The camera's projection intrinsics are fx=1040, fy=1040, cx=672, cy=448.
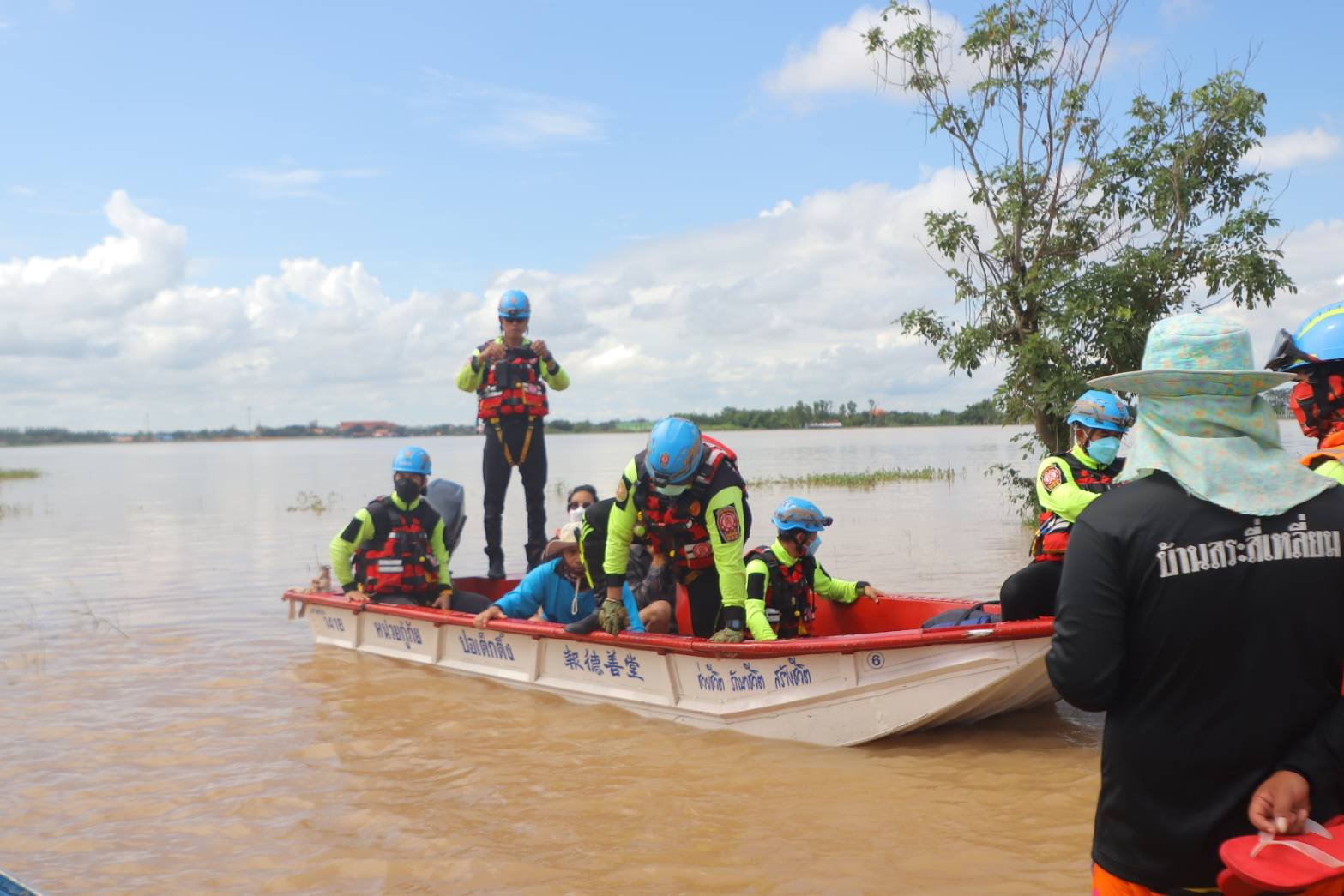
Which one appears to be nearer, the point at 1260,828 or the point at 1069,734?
the point at 1260,828

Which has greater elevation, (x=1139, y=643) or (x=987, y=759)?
(x=1139, y=643)

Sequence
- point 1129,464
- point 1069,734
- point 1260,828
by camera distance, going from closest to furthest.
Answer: point 1260,828 < point 1129,464 < point 1069,734

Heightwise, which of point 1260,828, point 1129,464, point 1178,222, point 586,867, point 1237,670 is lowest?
point 586,867

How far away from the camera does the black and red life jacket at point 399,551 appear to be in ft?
26.3

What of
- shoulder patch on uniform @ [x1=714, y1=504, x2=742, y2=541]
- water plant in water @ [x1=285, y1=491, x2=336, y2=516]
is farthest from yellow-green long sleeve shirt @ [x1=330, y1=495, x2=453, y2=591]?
water plant in water @ [x1=285, y1=491, x2=336, y2=516]

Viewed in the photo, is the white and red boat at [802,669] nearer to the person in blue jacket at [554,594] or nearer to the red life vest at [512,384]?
the person in blue jacket at [554,594]

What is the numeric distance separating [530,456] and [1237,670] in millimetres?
8139

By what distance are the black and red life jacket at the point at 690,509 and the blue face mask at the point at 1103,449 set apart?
6.08 feet

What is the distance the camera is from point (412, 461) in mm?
7867

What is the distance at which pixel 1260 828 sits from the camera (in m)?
1.75

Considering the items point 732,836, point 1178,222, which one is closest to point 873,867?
point 732,836

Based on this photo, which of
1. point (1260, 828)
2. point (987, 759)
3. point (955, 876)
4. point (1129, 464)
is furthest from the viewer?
point (987, 759)

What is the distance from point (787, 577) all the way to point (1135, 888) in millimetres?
4377

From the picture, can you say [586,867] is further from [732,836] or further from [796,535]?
[796,535]
